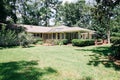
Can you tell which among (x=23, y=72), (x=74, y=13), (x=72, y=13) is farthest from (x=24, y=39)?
(x=74, y=13)

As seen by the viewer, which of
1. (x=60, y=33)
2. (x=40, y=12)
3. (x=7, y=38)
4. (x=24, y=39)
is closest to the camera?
(x=7, y=38)

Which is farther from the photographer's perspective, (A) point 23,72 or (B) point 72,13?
(B) point 72,13

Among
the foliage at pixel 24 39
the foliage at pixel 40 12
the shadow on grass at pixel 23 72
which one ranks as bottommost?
the shadow on grass at pixel 23 72

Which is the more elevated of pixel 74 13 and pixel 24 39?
pixel 74 13

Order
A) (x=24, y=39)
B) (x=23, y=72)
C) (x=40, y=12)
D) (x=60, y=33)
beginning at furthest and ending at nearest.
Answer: (x=40, y=12) < (x=60, y=33) < (x=24, y=39) < (x=23, y=72)

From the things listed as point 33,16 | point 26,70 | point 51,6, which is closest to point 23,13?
point 33,16

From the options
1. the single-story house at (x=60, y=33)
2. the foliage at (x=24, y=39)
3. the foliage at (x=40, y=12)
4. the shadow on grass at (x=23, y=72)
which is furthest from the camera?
the foliage at (x=40, y=12)

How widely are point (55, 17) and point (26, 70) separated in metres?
55.6

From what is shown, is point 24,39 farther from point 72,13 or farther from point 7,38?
point 72,13

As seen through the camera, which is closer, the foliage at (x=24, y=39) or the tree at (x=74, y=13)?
the foliage at (x=24, y=39)

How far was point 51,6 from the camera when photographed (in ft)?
209

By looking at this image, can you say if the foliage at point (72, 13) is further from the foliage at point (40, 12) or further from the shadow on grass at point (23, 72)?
the shadow on grass at point (23, 72)

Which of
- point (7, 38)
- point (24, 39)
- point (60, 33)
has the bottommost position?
point (24, 39)

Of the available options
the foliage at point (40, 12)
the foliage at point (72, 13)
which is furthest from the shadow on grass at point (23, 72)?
the foliage at point (72, 13)
